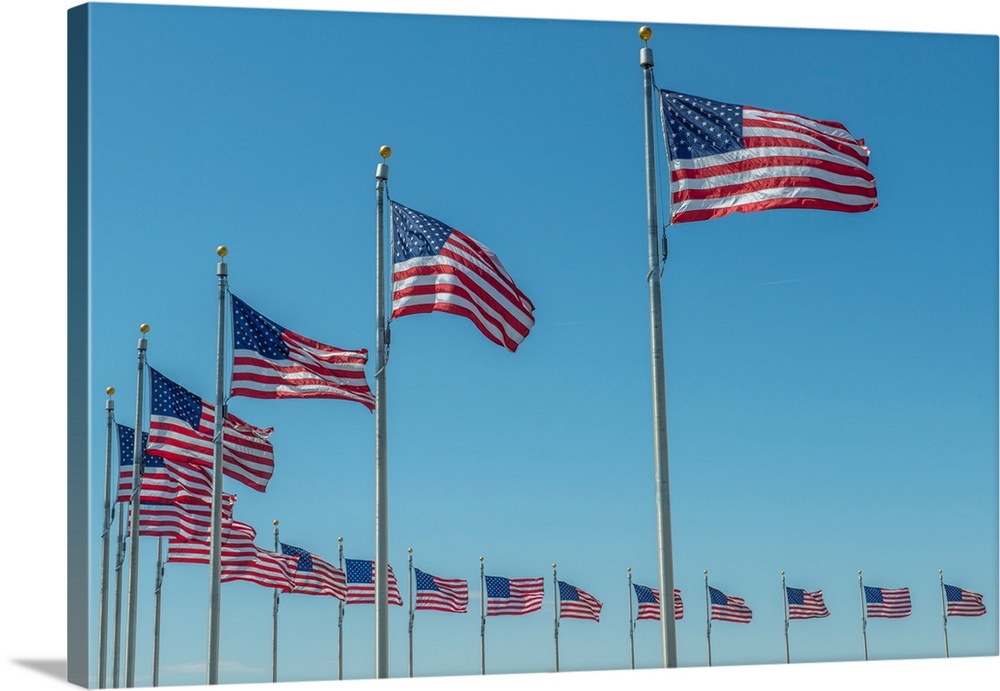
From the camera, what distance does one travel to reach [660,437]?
1656 centimetres

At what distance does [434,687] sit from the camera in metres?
18.1

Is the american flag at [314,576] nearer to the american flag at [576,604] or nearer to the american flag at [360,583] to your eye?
the american flag at [360,583]

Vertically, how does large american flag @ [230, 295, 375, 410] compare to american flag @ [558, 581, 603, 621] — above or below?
above

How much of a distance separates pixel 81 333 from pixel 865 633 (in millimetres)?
19511

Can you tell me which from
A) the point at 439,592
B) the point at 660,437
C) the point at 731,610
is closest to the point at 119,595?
the point at 439,592

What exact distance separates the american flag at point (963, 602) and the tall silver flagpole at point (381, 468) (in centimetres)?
878

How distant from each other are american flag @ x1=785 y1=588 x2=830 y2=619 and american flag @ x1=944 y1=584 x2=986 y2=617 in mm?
8176

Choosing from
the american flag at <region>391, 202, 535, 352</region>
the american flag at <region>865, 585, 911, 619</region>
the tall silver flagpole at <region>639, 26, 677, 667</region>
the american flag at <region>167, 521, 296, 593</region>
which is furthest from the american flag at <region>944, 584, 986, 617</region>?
the american flag at <region>167, 521, 296, 593</region>

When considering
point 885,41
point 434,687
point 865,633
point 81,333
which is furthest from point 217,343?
point 865,633

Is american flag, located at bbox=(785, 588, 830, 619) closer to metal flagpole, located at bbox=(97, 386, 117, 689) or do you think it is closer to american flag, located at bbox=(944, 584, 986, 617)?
american flag, located at bbox=(944, 584, 986, 617)

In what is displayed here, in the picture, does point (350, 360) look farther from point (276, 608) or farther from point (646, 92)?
point (276, 608)

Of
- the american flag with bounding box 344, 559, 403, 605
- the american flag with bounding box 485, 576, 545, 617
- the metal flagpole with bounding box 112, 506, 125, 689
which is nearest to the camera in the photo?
the metal flagpole with bounding box 112, 506, 125, 689

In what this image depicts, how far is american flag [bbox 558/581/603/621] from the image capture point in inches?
1607

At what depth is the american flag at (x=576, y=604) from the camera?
134 feet
